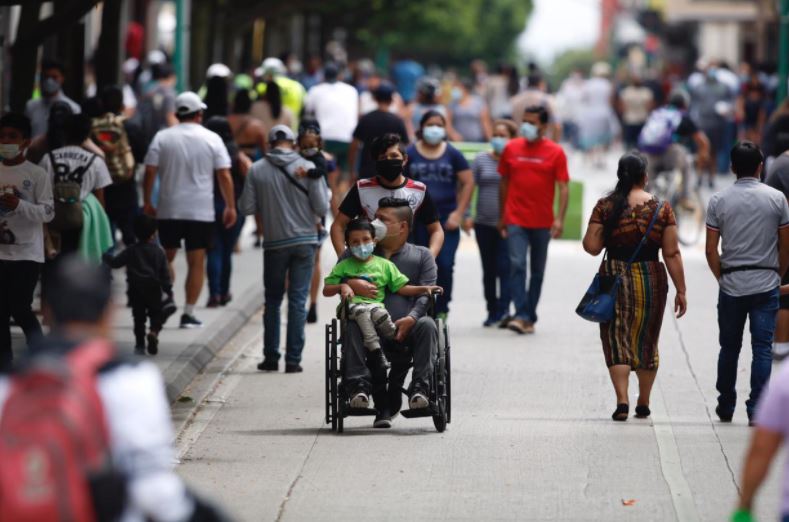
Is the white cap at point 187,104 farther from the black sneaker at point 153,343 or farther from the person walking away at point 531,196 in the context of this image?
the person walking away at point 531,196

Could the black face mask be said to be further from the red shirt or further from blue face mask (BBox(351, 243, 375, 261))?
the red shirt

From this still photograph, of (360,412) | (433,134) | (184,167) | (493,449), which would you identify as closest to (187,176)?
(184,167)

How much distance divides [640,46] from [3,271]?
83781 mm

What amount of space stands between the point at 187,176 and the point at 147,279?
1165mm

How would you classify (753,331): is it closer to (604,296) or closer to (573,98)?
(604,296)

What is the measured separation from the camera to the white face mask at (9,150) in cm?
1130

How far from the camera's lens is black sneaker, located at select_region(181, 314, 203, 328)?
14.2m

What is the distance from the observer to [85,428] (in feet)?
14.6

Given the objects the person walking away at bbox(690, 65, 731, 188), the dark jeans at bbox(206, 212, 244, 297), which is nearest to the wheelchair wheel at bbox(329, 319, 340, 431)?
the dark jeans at bbox(206, 212, 244, 297)

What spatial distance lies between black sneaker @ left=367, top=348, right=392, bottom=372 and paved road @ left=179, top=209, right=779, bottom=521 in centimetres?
39

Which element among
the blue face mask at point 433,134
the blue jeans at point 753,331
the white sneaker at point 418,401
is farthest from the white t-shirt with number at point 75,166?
the blue jeans at point 753,331

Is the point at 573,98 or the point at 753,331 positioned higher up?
the point at 753,331

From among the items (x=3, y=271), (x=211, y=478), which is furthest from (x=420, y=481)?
(x=3, y=271)

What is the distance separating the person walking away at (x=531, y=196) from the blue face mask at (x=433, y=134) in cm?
69
